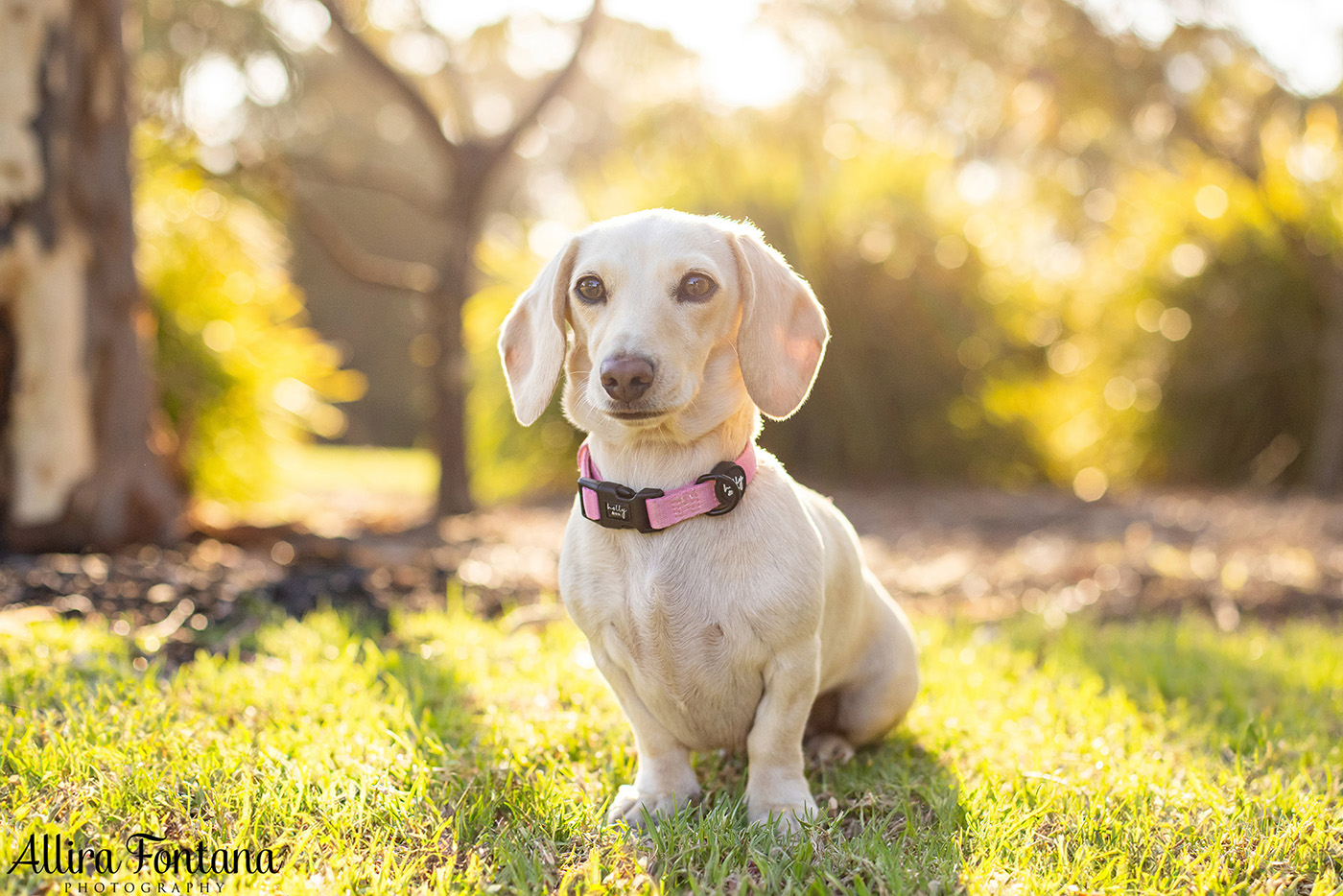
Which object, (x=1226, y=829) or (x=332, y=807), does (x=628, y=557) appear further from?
(x=1226, y=829)

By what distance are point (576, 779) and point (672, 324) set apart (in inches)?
43.6

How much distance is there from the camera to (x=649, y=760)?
2156 millimetres

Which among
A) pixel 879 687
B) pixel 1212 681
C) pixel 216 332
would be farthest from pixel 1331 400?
pixel 216 332

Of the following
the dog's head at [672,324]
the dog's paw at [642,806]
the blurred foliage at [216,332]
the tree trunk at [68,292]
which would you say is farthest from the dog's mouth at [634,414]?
the blurred foliage at [216,332]

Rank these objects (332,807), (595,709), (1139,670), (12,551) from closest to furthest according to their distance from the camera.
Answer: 1. (332,807)
2. (595,709)
3. (1139,670)
4. (12,551)

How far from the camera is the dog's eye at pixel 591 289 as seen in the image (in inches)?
82.2

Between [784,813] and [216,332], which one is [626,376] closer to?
[784,813]

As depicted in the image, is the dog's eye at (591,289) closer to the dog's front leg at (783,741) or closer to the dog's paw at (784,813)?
the dog's front leg at (783,741)

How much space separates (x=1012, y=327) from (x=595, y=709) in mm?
7425

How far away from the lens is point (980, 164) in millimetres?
16266

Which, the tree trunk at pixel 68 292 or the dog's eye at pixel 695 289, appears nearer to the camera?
the dog's eye at pixel 695 289

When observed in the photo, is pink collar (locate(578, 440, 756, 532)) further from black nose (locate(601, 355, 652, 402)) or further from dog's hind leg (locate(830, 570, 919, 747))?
dog's hind leg (locate(830, 570, 919, 747))

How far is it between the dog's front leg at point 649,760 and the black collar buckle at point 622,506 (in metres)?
0.33

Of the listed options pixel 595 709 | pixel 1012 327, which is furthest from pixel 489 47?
pixel 595 709
